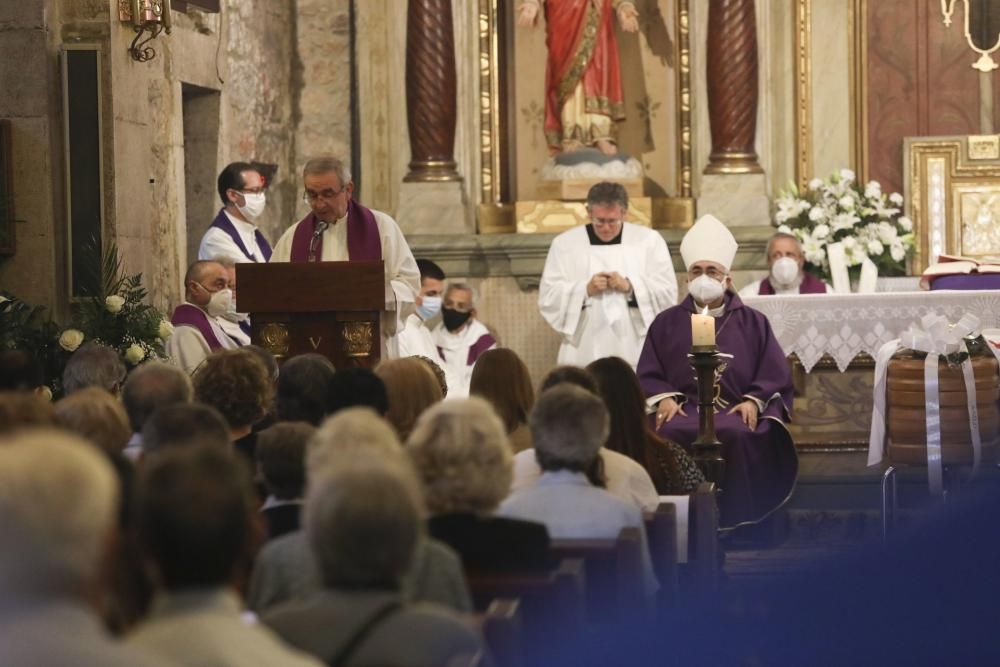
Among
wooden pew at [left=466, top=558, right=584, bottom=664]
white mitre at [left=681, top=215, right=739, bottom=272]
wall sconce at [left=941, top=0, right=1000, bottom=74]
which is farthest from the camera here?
A: wall sconce at [left=941, top=0, right=1000, bottom=74]

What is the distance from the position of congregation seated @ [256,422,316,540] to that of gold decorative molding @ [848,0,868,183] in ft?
27.5

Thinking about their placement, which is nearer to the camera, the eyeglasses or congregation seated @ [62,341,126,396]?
congregation seated @ [62,341,126,396]

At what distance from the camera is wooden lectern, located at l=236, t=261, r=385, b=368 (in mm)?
6863

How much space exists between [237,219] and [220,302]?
3.36 feet

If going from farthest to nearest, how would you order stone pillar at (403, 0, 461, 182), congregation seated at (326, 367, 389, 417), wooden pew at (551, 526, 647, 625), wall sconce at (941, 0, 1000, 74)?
1. stone pillar at (403, 0, 461, 182)
2. wall sconce at (941, 0, 1000, 74)
3. congregation seated at (326, 367, 389, 417)
4. wooden pew at (551, 526, 647, 625)

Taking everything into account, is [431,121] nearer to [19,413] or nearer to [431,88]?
[431,88]

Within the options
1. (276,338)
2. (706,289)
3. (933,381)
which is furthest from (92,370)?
(933,381)

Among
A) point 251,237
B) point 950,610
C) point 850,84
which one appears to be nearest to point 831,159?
point 850,84

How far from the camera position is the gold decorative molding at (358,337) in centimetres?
692

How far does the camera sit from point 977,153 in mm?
11703

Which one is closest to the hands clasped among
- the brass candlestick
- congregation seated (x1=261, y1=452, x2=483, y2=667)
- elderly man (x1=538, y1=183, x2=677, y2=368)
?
elderly man (x1=538, y1=183, x2=677, y2=368)

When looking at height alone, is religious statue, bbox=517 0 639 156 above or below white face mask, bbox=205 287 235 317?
above

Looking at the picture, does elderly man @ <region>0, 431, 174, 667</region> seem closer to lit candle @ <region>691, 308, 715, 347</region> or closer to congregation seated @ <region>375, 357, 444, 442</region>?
congregation seated @ <region>375, 357, 444, 442</region>

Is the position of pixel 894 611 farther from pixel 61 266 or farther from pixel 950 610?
pixel 61 266
